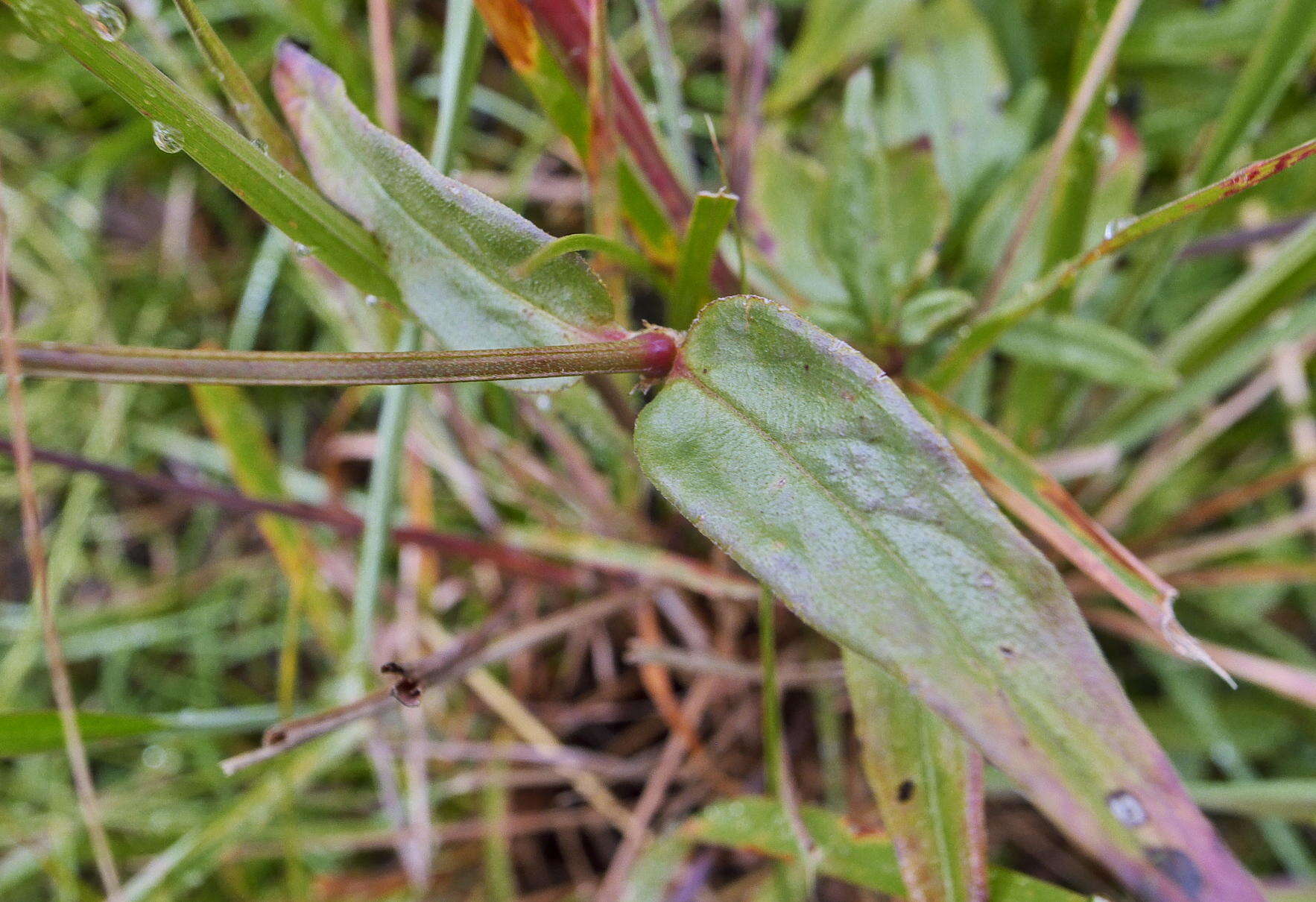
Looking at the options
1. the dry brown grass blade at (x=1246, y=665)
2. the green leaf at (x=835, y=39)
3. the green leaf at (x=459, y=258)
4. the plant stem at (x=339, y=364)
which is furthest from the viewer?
the green leaf at (x=835, y=39)

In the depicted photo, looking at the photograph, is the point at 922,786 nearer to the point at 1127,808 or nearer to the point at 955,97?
the point at 1127,808

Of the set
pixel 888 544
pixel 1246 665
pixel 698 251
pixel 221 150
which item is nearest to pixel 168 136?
pixel 221 150

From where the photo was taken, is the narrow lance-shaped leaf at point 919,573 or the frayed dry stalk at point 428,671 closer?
the narrow lance-shaped leaf at point 919,573

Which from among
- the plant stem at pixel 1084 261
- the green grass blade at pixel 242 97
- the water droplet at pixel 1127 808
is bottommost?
the water droplet at pixel 1127 808

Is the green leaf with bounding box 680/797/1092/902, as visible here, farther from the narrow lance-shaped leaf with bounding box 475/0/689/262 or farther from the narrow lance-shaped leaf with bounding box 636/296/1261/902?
the narrow lance-shaped leaf with bounding box 475/0/689/262

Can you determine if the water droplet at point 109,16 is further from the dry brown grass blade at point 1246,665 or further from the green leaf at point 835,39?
the dry brown grass blade at point 1246,665

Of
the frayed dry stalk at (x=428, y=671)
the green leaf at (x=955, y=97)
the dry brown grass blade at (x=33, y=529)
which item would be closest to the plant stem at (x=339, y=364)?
the dry brown grass blade at (x=33, y=529)
